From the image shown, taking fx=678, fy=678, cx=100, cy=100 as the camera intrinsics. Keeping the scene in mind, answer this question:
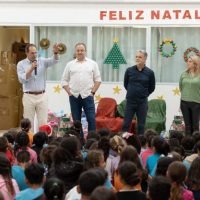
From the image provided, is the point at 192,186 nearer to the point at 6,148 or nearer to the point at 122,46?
the point at 6,148

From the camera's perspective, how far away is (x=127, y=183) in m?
5.68

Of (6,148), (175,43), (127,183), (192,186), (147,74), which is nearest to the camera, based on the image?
(127,183)

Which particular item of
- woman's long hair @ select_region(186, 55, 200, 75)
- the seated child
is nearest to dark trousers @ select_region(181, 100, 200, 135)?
woman's long hair @ select_region(186, 55, 200, 75)

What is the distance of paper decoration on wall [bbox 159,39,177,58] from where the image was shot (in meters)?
13.7

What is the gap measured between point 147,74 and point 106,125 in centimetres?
180

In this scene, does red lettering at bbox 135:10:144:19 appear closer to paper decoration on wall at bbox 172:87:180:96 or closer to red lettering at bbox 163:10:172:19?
red lettering at bbox 163:10:172:19

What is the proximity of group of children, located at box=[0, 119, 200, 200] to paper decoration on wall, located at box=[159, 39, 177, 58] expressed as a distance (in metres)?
4.95

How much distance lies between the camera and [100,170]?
5566 millimetres

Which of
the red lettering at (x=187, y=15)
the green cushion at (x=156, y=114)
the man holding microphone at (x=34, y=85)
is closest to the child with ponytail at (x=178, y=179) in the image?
the man holding microphone at (x=34, y=85)

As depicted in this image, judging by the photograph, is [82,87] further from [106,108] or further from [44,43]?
[44,43]

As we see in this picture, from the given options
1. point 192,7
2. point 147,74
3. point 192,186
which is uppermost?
point 192,7

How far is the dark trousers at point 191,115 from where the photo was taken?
11188 millimetres

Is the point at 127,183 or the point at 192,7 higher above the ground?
the point at 192,7

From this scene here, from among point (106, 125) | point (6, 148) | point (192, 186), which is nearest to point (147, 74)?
point (106, 125)
